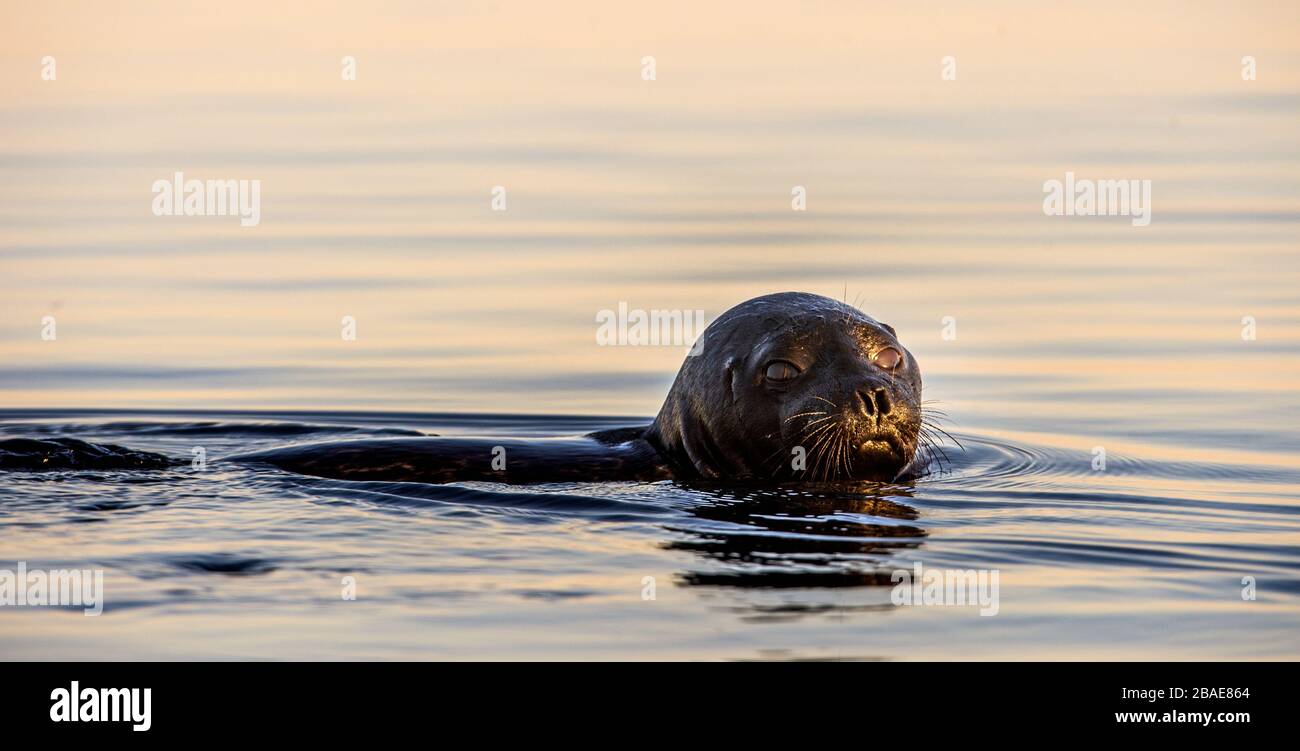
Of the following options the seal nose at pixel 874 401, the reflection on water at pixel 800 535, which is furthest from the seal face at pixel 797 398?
the reflection on water at pixel 800 535

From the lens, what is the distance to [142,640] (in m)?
7.51

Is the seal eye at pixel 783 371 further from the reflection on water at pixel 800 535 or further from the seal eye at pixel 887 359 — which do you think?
the reflection on water at pixel 800 535

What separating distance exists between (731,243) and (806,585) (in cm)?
1025

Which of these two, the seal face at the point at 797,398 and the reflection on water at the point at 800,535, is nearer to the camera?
the reflection on water at the point at 800,535

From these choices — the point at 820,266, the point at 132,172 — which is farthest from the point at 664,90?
the point at 820,266

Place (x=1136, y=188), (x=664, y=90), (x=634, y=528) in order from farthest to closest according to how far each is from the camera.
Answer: (x=664, y=90)
(x=1136, y=188)
(x=634, y=528)

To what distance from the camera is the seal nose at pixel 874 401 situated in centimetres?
1035

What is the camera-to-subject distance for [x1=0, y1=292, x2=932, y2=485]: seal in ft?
34.4

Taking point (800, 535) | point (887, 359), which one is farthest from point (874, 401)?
point (800, 535)

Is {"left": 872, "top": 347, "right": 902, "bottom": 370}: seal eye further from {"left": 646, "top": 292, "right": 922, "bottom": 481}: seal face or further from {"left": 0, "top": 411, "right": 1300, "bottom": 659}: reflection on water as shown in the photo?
{"left": 0, "top": 411, "right": 1300, "bottom": 659}: reflection on water

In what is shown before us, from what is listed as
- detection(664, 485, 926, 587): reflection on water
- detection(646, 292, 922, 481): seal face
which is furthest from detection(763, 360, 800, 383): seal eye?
detection(664, 485, 926, 587): reflection on water
